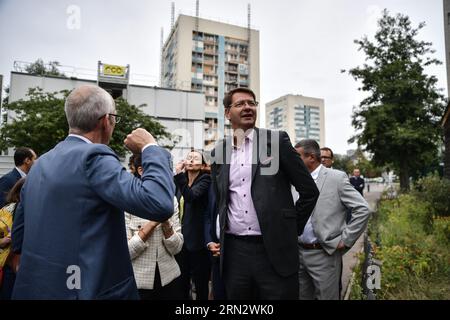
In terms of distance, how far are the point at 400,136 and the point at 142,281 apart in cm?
1830

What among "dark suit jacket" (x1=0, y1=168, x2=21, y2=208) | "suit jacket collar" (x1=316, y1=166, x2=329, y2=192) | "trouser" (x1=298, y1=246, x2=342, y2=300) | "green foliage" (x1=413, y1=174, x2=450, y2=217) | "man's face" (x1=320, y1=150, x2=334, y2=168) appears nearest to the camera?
"trouser" (x1=298, y1=246, x2=342, y2=300)

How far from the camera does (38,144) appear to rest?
16453 mm

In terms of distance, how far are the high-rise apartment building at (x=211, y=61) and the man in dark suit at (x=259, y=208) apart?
4830 cm

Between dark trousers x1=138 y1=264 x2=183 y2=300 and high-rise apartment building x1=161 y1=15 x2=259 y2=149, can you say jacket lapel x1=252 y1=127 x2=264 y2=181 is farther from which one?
high-rise apartment building x1=161 y1=15 x2=259 y2=149

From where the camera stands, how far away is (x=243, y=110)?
254 centimetres

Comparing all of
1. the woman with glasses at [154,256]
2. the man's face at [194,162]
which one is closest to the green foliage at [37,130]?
the man's face at [194,162]

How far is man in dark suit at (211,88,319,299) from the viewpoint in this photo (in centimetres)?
217

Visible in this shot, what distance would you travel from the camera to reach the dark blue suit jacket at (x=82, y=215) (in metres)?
1.36

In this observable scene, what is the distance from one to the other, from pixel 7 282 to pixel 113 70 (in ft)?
94.0

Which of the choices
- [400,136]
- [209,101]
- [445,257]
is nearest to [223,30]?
[209,101]

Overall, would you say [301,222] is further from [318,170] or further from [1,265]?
[1,265]

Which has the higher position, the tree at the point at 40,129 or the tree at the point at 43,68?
the tree at the point at 43,68

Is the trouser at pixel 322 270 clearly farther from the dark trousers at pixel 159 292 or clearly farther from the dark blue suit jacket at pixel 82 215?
the dark blue suit jacket at pixel 82 215

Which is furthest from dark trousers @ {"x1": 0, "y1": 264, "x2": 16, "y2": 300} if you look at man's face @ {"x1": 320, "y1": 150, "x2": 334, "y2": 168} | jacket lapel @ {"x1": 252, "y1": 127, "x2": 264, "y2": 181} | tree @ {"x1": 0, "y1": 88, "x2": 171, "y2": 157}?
tree @ {"x1": 0, "y1": 88, "x2": 171, "y2": 157}
